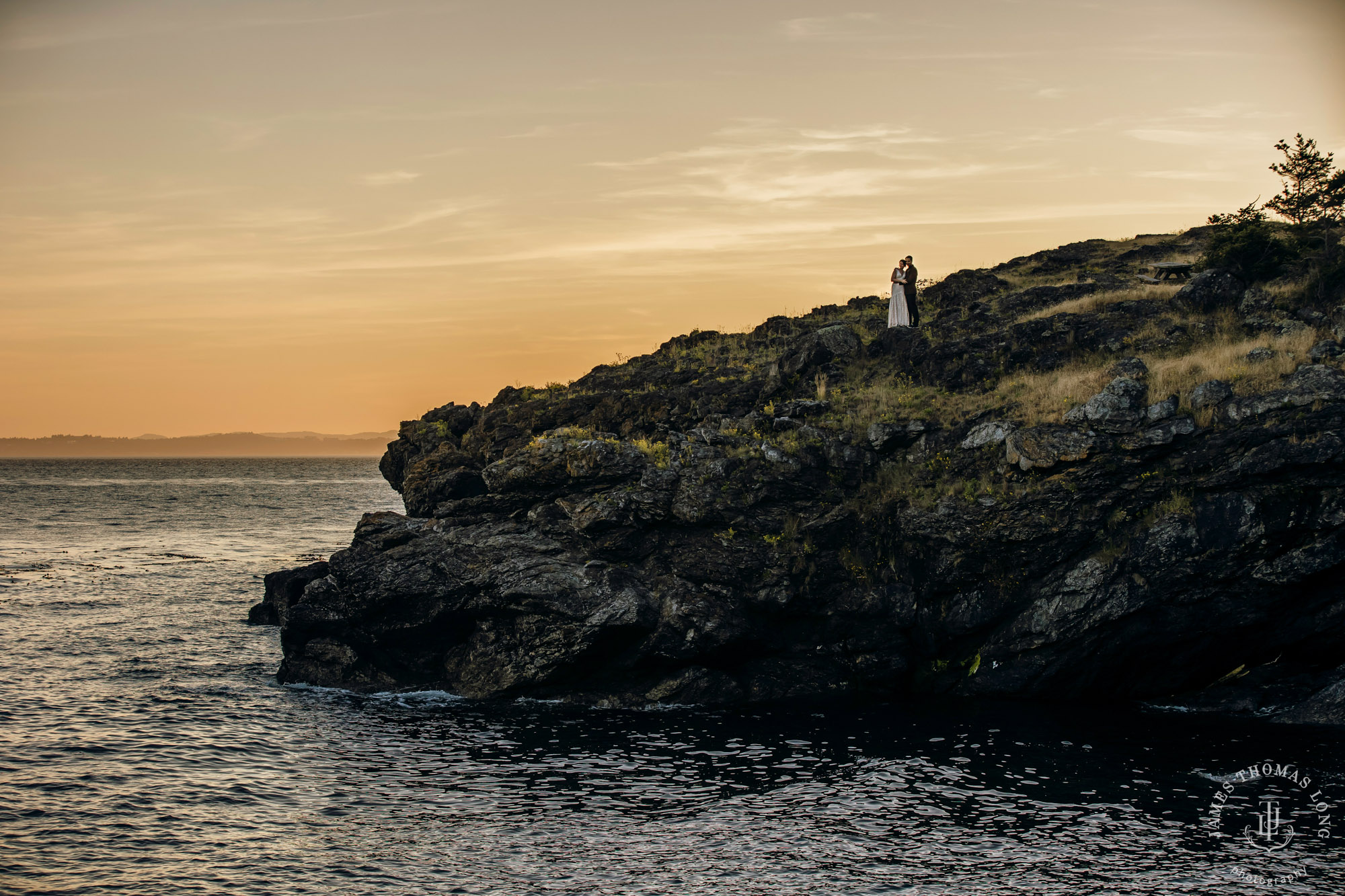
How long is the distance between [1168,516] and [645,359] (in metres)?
28.3

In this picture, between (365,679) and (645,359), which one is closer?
(365,679)

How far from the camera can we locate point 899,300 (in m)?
43.0

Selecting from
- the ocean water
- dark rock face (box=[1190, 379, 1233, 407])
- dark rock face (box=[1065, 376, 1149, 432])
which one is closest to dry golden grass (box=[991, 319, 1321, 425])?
dark rock face (box=[1190, 379, 1233, 407])

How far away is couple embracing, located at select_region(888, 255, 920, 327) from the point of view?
42.4 m

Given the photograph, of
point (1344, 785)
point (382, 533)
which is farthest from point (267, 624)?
point (1344, 785)

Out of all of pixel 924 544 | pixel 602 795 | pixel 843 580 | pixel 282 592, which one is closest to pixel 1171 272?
pixel 924 544

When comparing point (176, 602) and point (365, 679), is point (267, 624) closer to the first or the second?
point (176, 602)

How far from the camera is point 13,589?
47.6 m

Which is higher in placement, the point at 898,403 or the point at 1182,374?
the point at 1182,374

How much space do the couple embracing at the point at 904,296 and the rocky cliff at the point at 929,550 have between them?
7.12 m

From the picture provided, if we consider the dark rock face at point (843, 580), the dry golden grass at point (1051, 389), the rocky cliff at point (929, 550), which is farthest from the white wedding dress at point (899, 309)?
the dark rock face at point (843, 580)

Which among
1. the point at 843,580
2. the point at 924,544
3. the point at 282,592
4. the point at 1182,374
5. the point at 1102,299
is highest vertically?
the point at 1102,299

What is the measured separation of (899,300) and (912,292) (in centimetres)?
71

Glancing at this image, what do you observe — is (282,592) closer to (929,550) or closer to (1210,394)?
(929,550)
